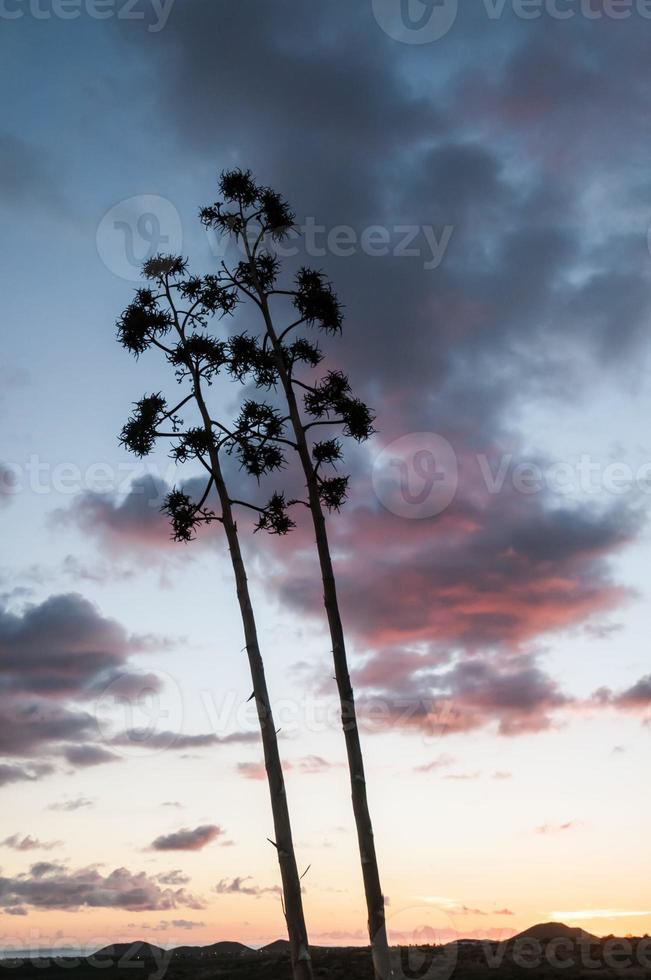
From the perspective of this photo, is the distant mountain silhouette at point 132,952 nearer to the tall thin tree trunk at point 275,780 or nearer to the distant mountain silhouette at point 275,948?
the distant mountain silhouette at point 275,948

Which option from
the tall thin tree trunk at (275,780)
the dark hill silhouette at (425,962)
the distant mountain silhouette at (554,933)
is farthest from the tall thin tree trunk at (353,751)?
the distant mountain silhouette at (554,933)

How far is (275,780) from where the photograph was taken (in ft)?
77.0

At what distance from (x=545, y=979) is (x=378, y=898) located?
58.2ft

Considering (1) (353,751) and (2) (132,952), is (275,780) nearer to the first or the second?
(1) (353,751)

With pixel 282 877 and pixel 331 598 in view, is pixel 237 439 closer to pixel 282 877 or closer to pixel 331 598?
pixel 331 598

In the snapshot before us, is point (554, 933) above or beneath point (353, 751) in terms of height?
beneath

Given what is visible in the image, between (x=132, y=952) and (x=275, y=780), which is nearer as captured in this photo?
(x=275, y=780)

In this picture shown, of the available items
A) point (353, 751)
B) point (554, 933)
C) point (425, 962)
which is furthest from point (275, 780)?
point (554, 933)

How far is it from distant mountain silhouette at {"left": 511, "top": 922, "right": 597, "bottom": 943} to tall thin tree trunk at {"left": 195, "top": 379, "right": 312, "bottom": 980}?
23702 mm

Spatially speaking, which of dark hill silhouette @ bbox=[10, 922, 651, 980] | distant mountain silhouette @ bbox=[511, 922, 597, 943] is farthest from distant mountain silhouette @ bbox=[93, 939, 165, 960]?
distant mountain silhouette @ bbox=[511, 922, 597, 943]

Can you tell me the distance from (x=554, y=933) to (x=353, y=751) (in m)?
27.8

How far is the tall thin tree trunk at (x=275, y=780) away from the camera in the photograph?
22.5 m

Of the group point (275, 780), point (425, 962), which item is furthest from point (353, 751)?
point (425, 962)

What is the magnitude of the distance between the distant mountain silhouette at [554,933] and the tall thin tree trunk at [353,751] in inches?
937
